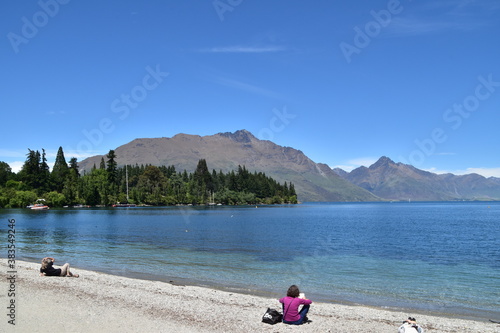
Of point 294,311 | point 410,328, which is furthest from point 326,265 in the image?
point 410,328

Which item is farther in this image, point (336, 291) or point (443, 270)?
point (443, 270)

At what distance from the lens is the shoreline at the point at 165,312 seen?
50.0 feet

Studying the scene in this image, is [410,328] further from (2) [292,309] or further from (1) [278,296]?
(1) [278,296]

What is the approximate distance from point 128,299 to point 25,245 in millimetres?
37436

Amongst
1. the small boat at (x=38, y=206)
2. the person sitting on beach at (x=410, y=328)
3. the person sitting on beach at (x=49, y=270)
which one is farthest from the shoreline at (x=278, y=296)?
the small boat at (x=38, y=206)

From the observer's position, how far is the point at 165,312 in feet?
57.3

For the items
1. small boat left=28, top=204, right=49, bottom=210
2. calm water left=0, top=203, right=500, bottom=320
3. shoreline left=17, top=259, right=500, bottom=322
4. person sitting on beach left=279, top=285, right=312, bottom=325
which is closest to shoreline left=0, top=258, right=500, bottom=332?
person sitting on beach left=279, top=285, right=312, bottom=325

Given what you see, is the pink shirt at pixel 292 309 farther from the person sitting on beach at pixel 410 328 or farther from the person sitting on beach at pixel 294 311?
the person sitting on beach at pixel 410 328

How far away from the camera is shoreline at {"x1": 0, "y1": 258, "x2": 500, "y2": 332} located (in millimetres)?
15249

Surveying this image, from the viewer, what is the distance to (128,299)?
19.9 m

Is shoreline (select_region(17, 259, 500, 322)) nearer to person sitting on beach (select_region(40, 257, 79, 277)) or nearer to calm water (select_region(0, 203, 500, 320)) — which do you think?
calm water (select_region(0, 203, 500, 320))

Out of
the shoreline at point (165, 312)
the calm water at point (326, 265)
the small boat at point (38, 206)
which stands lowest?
the calm water at point (326, 265)

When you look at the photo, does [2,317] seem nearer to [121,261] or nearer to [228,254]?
[121,261]

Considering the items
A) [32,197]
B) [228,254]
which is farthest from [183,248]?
[32,197]
